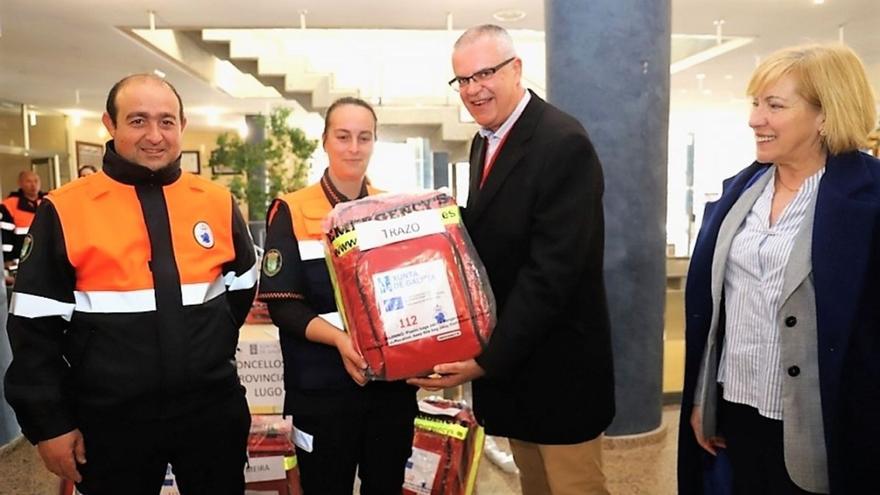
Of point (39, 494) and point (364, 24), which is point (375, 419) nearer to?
point (39, 494)

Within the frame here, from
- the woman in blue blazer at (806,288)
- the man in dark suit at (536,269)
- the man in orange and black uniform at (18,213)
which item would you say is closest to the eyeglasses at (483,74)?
the man in dark suit at (536,269)

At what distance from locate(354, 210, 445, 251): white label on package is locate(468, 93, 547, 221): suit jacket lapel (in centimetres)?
12

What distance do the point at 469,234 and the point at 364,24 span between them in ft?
16.3

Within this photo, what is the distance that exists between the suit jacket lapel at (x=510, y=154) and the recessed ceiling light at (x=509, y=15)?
4.41 metres

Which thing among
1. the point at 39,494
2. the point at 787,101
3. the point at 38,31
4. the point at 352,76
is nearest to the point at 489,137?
the point at 787,101

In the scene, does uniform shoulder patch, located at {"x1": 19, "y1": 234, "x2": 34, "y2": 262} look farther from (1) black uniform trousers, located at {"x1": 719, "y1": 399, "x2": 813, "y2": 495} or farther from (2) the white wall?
(2) the white wall

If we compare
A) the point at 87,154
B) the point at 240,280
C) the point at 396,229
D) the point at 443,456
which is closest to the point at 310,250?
the point at 240,280

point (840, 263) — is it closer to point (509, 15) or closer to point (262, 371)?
point (262, 371)

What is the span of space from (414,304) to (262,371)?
1408mm

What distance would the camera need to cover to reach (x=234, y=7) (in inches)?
211

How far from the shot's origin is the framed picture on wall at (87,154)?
1245cm

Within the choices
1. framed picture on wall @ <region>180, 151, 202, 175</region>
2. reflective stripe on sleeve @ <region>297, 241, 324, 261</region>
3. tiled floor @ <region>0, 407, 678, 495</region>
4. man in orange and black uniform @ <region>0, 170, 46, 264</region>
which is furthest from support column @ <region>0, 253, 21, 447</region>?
framed picture on wall @ <region>180, 151, 202, 175</region>

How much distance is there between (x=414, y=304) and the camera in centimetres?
136

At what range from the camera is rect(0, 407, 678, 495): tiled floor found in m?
2.82
